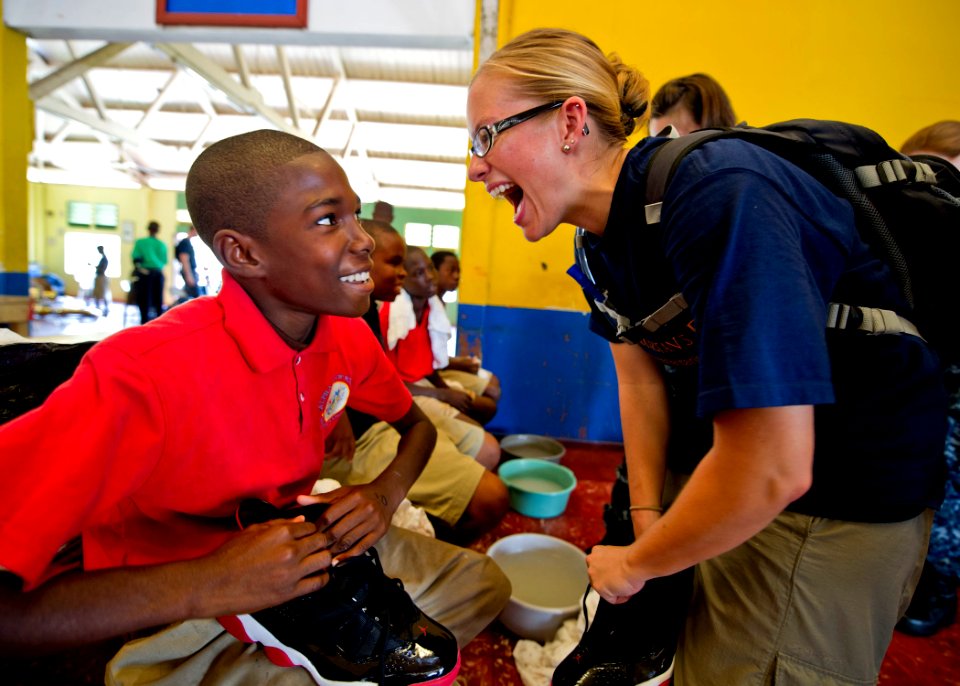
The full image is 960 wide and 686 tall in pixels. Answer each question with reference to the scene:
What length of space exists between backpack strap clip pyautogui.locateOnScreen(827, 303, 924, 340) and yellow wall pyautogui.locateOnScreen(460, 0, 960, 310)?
8.22 ft

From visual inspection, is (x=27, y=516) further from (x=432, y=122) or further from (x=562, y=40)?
(x=432, y=122)

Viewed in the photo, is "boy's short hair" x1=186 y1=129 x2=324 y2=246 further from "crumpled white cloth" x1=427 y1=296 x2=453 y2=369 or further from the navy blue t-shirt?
"crumpled white cloth" x1=427 y1=296 x2=453 y2=369

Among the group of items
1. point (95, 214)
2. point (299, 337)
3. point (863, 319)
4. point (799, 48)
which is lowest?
point (299, 337)

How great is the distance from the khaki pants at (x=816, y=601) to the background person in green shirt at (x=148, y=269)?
335 inches

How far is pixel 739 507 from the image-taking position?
0.68 meters

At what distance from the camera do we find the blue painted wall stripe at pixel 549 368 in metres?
3.07

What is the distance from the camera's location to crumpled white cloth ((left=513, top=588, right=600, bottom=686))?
4.37ft

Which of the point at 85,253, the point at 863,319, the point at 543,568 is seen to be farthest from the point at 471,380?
the point at 85,253

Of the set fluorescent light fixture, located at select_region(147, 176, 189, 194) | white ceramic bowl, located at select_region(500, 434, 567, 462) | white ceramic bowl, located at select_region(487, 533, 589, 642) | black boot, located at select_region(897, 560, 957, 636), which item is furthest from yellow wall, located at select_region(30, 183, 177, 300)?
black boot, located at select_region(897, 560, 957, 636)

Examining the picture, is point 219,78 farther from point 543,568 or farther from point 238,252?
point 543,568

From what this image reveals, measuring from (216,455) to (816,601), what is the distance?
111cm

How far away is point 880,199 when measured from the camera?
2.49 feet

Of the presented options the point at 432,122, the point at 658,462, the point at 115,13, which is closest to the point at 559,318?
the point at 658,462

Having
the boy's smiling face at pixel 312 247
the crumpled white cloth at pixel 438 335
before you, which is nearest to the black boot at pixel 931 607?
the boy's smiling face at pixel 312 247
